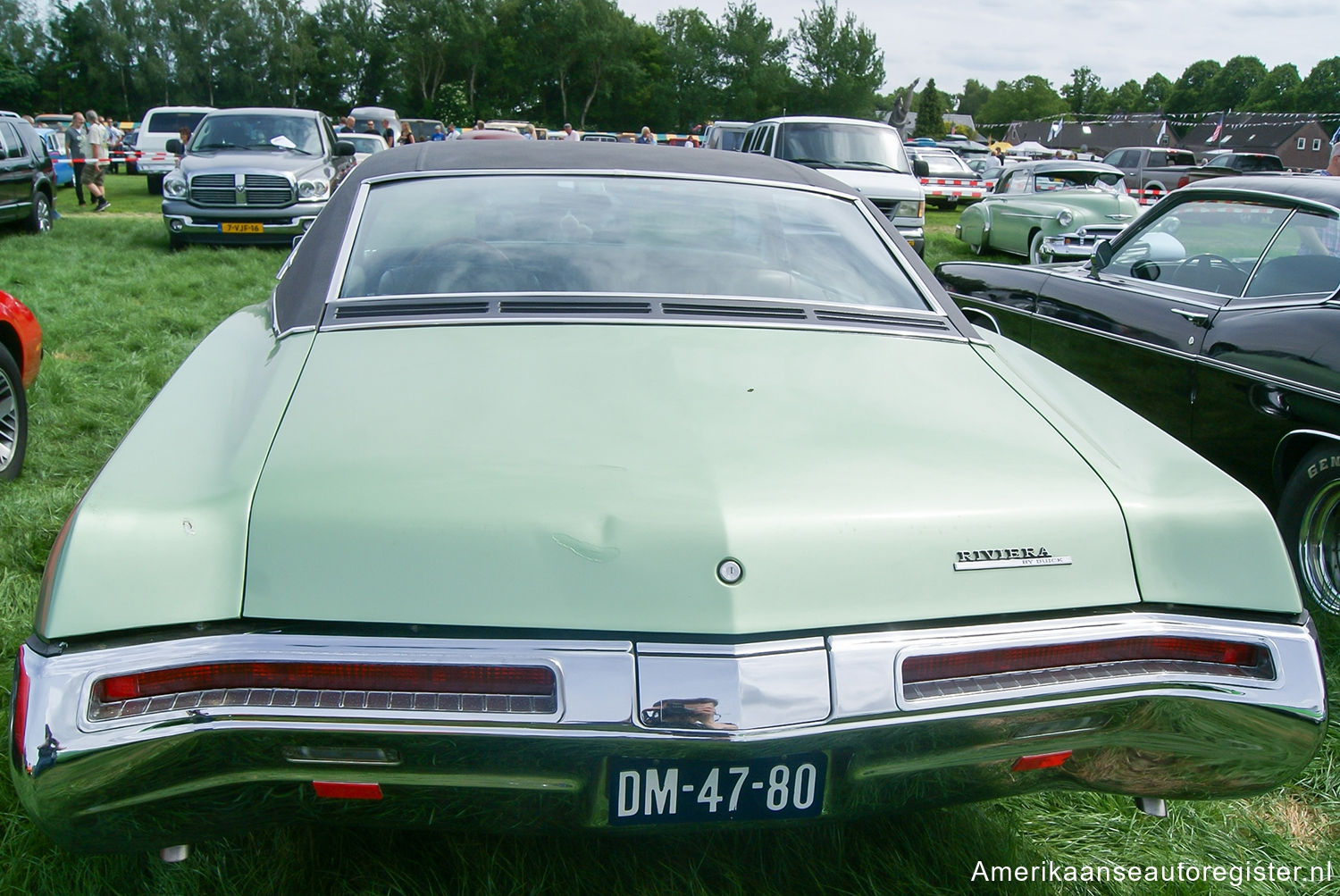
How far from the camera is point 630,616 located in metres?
1.44

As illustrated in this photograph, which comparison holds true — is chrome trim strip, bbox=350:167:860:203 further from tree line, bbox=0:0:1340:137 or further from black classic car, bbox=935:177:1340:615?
tree line, bbox=0:0:1340:137

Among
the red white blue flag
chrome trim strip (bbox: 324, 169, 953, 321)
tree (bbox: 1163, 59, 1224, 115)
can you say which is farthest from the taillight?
tree (bbox: 1163, 59, 1224, 115)

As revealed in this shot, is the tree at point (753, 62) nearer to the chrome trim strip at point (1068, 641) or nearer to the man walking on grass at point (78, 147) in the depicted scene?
the man walking on grass at point (78, 147)

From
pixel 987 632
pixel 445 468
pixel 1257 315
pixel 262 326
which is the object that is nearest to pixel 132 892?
pixel 445 468

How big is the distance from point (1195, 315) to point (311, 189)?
9.61 m

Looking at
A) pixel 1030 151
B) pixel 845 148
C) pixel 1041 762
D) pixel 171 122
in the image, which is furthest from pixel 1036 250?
pixel 1030 151

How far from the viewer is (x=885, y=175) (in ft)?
37.3

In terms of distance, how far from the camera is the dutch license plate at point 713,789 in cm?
149

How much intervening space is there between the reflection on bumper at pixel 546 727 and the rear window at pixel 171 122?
922 inches

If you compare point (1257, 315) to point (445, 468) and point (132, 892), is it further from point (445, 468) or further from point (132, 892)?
point (132, 892)

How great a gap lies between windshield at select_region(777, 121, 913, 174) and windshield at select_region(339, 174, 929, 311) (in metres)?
9.37

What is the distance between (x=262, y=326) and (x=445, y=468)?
1.10 meters

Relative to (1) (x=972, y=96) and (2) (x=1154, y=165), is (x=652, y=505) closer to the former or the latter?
(2) (x=1154, y=165)

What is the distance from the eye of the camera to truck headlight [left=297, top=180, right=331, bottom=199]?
429 inches
